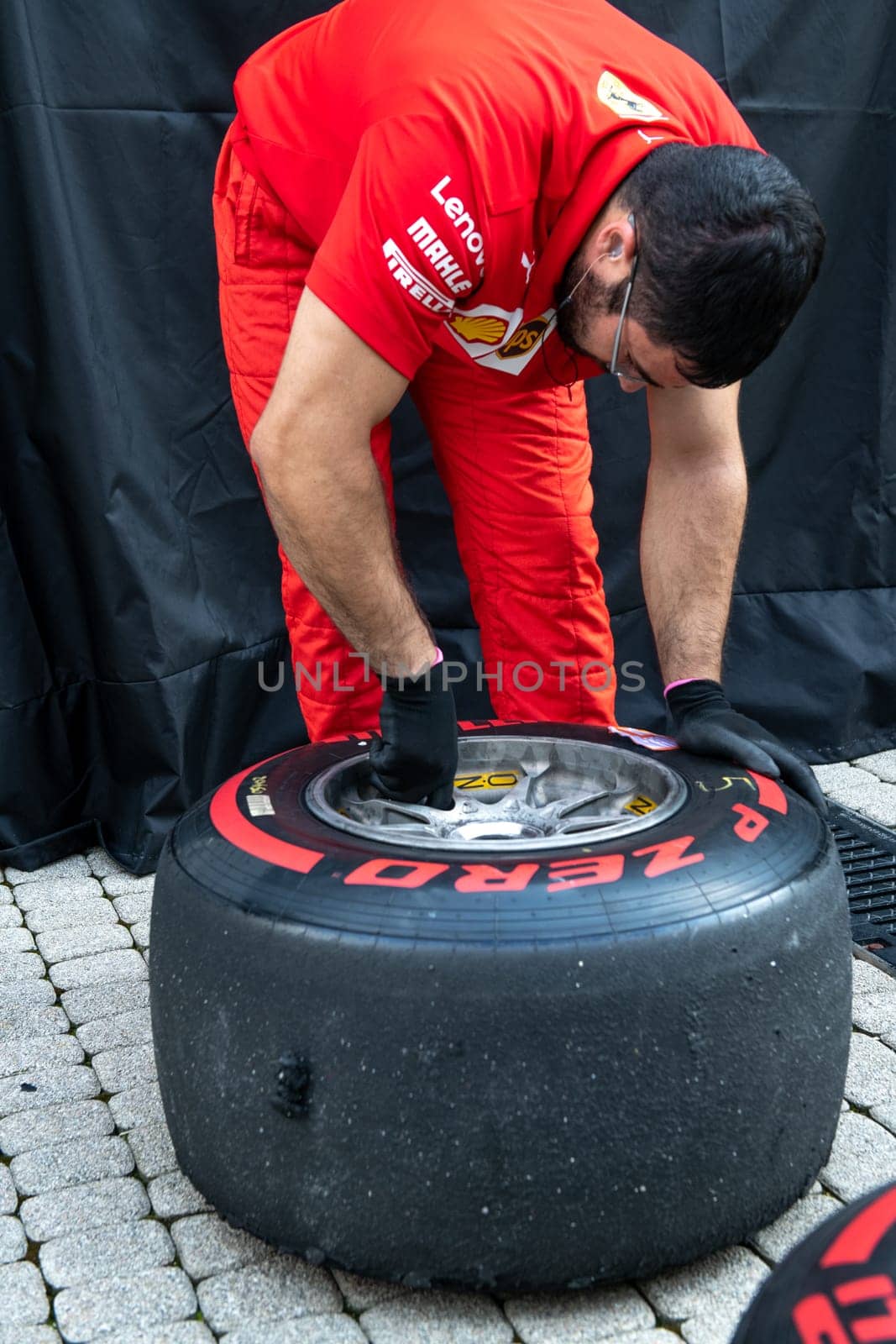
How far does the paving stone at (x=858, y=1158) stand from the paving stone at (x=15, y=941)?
5.13 ft

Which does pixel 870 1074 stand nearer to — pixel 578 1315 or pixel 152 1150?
pixel 578 1315

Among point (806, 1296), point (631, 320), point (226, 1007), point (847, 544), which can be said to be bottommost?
point (847, 544)

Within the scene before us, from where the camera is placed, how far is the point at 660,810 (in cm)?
175

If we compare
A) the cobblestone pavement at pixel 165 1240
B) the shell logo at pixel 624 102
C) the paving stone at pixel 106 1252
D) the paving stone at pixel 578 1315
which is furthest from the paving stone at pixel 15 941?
the shell logo at pixel 624 102

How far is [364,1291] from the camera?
5.34ft

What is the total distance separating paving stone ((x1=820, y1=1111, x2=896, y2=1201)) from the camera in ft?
6.01

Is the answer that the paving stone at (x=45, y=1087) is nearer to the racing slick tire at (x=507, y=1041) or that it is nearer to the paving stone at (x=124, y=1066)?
the paving stone at (x=124, y=1066)

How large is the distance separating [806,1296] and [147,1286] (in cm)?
99

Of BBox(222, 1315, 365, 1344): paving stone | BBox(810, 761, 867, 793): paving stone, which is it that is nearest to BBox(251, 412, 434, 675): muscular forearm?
BBox(222, 1315, 365, 1344): paving stone

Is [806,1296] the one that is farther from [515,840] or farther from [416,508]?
[416,508]

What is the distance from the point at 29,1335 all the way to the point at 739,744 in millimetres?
1225

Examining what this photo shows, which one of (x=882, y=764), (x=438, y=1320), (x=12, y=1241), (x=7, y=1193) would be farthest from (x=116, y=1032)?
(x=882, y=764)

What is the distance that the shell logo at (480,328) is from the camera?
1995 millimetres

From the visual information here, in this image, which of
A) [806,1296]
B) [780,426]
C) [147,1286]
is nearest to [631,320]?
[806,1296]
